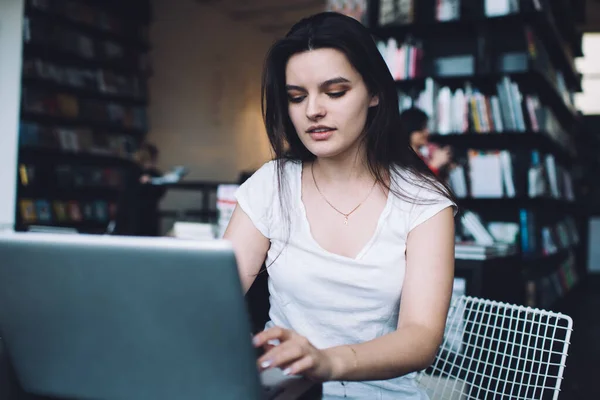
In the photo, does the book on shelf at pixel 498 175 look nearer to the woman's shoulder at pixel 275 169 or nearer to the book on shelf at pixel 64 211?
the woman's shoulder at pixel 275 169

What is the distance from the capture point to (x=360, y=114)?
1.07 meters

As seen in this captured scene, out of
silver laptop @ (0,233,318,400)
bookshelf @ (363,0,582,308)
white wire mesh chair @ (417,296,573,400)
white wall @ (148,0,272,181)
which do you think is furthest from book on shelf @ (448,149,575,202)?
white wall @ (148,0,272,181)

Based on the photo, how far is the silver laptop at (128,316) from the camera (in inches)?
20.6

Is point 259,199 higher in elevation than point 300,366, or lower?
higher

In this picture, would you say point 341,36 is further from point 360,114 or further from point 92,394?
point 92,394

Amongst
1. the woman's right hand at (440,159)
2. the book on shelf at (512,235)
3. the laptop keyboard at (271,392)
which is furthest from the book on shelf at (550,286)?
the laptop keyboard at (271,392)

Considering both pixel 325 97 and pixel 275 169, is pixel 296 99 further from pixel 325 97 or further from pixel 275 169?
pixel 275 169

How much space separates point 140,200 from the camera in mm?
5012

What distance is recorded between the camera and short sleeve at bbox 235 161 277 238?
115 centimetres

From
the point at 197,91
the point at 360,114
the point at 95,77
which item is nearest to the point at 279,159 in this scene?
the point at 360,114

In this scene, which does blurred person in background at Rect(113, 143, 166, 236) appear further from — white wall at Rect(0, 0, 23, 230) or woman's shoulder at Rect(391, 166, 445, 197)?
woman's shoulder at Rect(391, 166, 445, 197)

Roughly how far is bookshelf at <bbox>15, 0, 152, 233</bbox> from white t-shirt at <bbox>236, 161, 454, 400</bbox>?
4.01 metres

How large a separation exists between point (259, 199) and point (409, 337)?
461 millimetres

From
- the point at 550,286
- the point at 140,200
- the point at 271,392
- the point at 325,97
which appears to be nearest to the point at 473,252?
the point at 325,97
